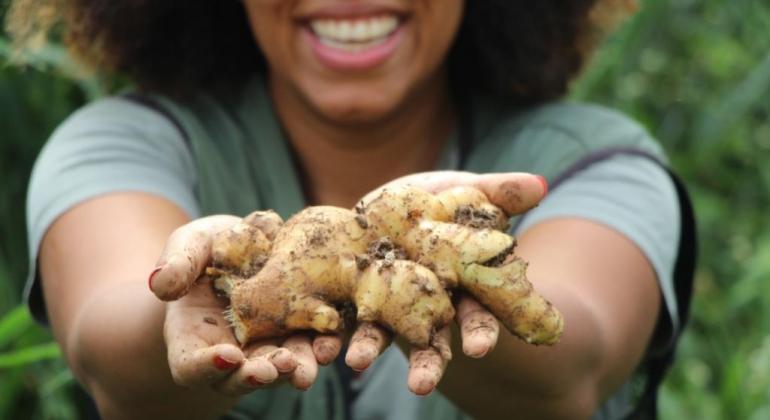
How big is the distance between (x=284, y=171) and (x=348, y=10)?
11.0 inches

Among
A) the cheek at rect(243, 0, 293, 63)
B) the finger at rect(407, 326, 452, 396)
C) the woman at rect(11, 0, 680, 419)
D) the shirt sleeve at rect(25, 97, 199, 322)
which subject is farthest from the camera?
the cheek at rect(243, 0, 293, 63)

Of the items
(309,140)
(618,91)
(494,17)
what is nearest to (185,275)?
(309,140)

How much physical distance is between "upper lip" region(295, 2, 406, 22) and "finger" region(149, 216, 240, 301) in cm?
62

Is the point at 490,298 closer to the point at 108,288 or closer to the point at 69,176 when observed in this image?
the point at 108,288

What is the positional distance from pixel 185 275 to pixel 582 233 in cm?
69

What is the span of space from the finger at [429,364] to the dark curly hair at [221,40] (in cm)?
97

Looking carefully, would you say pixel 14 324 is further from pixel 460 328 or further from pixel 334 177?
pixel 460 328

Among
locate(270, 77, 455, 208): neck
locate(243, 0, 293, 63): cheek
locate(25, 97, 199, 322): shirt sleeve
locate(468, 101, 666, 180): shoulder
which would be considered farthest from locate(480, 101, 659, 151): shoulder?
locate(25, 97, 199, 322): shirt sleeve

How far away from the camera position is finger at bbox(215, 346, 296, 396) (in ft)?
3.72

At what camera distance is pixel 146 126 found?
1930mm

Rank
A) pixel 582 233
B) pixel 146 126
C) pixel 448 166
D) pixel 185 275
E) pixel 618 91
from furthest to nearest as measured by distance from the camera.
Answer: pixel 618 91
pixel 448 166
pixel 146 126
pixel 582 233
pixel 185 275

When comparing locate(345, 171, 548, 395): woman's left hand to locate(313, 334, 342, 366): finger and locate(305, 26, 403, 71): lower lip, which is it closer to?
locate(313, 334, 342, 366): finger

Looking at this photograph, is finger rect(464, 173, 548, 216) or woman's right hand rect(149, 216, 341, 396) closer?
woman's right hand rect(149, 216, 341, 396)

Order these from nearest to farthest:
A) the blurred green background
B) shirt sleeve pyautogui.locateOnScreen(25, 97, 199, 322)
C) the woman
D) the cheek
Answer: the woman
shirt sleeve pyautogui.locateOnScreen(25, 97, 199, 322)
the cheek
the blurred green background
